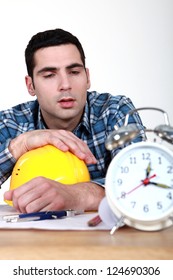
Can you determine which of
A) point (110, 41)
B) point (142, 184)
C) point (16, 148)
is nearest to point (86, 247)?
point (142, 184)

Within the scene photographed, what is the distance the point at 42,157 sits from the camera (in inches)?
62.8

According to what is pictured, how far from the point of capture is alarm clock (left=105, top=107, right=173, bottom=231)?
3.39 ft

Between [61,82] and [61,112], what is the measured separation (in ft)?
0.39

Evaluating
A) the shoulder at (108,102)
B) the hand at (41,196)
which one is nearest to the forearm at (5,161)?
the shoulder at (108,102)

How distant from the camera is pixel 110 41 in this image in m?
4.79

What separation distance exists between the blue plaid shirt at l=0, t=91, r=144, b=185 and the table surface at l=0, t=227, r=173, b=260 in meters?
1.08

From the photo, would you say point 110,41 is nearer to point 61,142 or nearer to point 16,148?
point 16,148

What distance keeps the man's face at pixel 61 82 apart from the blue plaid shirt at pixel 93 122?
8cm

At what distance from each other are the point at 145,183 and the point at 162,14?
3.85 m

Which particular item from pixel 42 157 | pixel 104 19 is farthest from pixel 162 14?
pixel 42 157

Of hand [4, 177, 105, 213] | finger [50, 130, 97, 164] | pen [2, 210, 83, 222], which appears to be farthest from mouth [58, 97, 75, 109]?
pen [2, 210, 83, 222]

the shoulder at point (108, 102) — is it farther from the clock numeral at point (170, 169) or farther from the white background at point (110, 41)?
the white background at point (110, 41)

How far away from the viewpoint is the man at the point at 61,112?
5.82 feet
